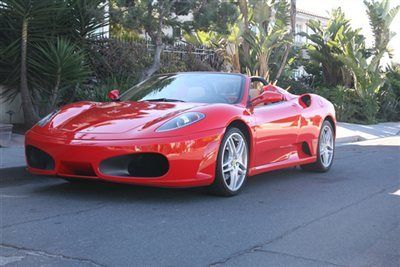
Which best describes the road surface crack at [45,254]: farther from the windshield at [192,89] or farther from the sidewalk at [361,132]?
the sidewalk at [361,132]

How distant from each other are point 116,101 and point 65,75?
3400 mm

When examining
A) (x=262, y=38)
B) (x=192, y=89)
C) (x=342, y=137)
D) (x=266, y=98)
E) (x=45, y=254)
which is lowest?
(x=342, y=137)

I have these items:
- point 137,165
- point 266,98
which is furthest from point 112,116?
point 266,98

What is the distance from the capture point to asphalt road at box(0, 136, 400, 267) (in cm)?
384

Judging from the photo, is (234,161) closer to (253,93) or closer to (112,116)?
(253,93)

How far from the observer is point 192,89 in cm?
649

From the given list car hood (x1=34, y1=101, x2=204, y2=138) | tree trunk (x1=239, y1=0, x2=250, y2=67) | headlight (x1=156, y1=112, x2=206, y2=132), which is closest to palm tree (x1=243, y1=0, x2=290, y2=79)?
tree trunk (x1=239, y1=0, x2=250, y2=67)

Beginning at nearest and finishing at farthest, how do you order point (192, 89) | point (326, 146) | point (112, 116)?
point (112, 116), point (192, 89), point (326, 146)

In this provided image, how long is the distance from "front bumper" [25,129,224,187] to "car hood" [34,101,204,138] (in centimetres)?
19

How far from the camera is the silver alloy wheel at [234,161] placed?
19.0ft

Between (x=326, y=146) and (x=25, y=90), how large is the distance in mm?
5315

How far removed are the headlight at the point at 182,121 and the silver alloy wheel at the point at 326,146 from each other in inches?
118

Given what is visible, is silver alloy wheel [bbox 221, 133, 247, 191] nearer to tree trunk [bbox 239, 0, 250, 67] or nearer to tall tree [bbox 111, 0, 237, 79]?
tall tree [bbox 111, 0, 237, 79]

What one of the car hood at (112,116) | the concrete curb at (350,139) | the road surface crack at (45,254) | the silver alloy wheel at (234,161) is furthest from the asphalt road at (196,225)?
the concrete curb at (350,139)
